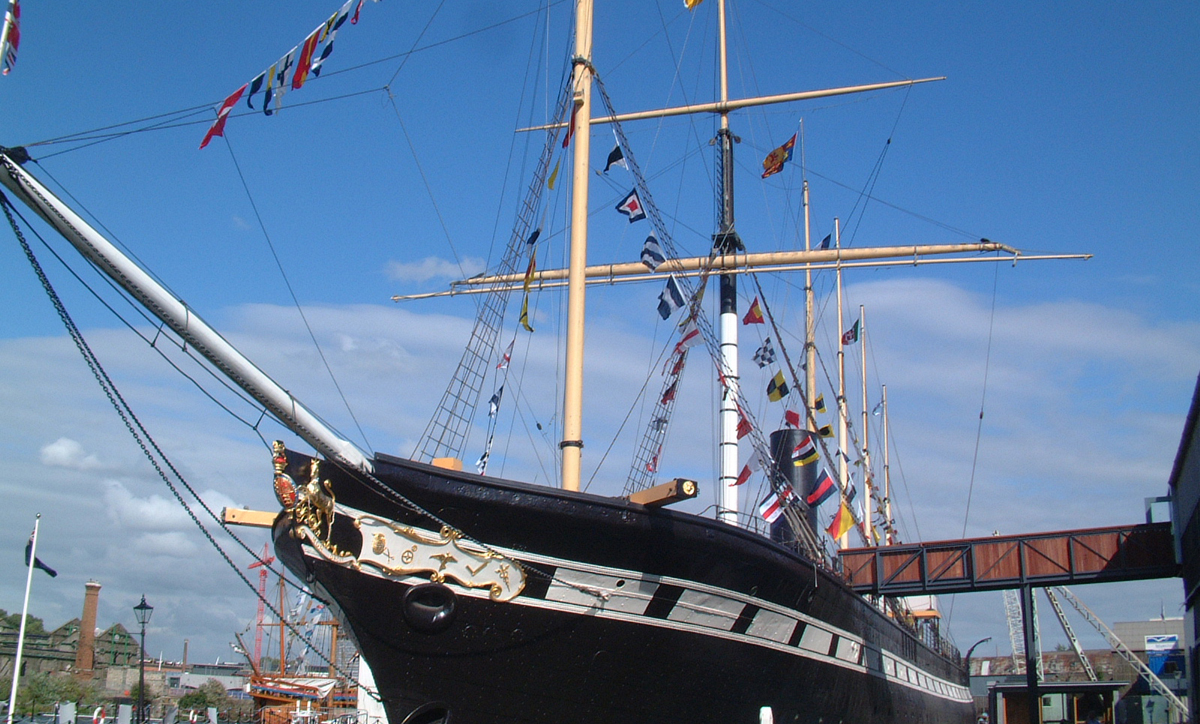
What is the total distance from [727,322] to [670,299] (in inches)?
135

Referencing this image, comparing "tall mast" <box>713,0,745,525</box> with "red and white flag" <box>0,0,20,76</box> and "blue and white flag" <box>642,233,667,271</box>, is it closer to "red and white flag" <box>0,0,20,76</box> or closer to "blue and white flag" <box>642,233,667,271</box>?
"blue and white flag" <box>642,233,667,271</box>

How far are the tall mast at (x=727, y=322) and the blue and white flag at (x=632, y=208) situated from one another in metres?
3.38

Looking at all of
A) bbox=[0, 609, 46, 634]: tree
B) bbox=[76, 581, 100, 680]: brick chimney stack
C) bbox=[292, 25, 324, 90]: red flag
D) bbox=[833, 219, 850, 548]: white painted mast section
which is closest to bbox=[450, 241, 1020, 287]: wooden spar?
bbox=[833, 219, 850, 548]: white painted mast section

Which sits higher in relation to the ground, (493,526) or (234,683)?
(493,526)

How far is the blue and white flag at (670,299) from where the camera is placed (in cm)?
1697

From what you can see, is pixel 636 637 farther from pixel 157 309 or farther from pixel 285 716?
pixel 285 716

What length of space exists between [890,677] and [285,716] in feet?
64.9

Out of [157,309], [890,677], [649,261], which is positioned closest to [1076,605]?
[890,677]

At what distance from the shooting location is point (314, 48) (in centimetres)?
1045

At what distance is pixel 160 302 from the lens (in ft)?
26.0

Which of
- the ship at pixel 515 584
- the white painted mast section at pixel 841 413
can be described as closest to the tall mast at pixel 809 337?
the white painted mast section at pixel 841 413

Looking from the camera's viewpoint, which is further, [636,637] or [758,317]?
[758,317]

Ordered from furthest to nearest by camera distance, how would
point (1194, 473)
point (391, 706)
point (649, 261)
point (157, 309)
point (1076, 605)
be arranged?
point (1076, 605)
point (649, 261)
point (1194, 473)
point (391, 706)
point (157, 309)

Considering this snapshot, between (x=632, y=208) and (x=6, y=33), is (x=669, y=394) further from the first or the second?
(x=6, y=33)
